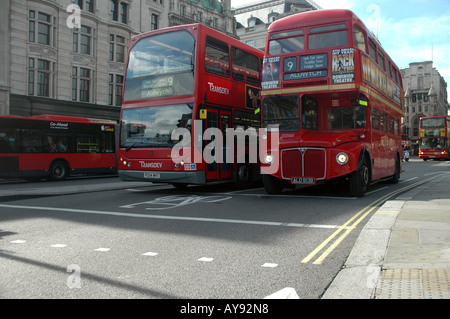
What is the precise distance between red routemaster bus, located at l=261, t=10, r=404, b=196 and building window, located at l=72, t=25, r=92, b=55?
2445cm

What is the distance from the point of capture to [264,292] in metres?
3.66

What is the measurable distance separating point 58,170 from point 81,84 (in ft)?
46.2

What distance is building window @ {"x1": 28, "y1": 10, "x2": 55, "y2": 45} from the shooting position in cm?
2889

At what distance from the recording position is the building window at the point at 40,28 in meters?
28.9


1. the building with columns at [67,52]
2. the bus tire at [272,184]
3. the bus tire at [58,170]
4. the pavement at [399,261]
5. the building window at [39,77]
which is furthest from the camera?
the building window at [39,77]

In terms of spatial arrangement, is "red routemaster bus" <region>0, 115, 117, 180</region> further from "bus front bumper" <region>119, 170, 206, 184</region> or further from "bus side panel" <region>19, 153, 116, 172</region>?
"bus front bumper" <region>119, 170, 206, 184</region>

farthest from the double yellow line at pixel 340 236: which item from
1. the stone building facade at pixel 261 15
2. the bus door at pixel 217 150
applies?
the stone building facade at pixel 261 15

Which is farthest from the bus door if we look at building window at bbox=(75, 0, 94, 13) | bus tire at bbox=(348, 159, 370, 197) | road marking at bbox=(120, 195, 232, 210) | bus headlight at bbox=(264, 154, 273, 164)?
building window at bbox=(75, 0, 94, 13)

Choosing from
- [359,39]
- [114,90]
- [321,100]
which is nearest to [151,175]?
[321,100]

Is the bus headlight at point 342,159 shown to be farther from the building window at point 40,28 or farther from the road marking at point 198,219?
the building window at point 40,28

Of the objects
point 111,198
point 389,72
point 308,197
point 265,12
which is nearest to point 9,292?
point 111,198

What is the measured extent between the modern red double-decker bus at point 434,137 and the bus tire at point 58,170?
3865 cm

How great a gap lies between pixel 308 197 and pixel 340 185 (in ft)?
14.2

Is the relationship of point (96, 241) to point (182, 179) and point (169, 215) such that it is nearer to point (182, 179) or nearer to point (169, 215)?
point (169, 215)
